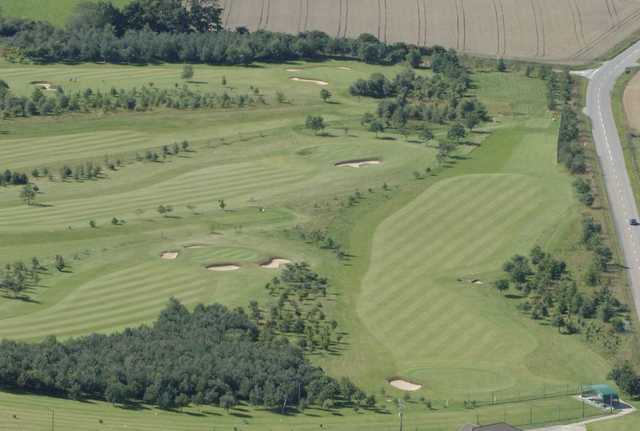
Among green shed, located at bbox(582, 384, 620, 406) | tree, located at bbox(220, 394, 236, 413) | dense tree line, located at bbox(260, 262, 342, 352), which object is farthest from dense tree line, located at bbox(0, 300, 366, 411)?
green shed, located at bbox(582, 384, 620, 406)

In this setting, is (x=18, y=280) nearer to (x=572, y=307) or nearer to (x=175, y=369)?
(x=175, y=369)

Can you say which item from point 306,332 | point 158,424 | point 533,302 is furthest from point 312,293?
point 158,424

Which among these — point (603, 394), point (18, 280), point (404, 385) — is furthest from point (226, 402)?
point (18, 280)

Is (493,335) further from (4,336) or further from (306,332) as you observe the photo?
(4,336)

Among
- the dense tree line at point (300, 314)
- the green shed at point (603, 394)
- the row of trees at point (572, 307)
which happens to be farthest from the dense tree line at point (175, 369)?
the row of trees at point (572, 307)

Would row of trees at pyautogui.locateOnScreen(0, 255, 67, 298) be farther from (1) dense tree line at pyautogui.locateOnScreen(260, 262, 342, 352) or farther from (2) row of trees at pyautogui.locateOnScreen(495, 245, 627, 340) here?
(2) row of trees at pyautogui.locateOnScreen(495, 245, 627, 340)
